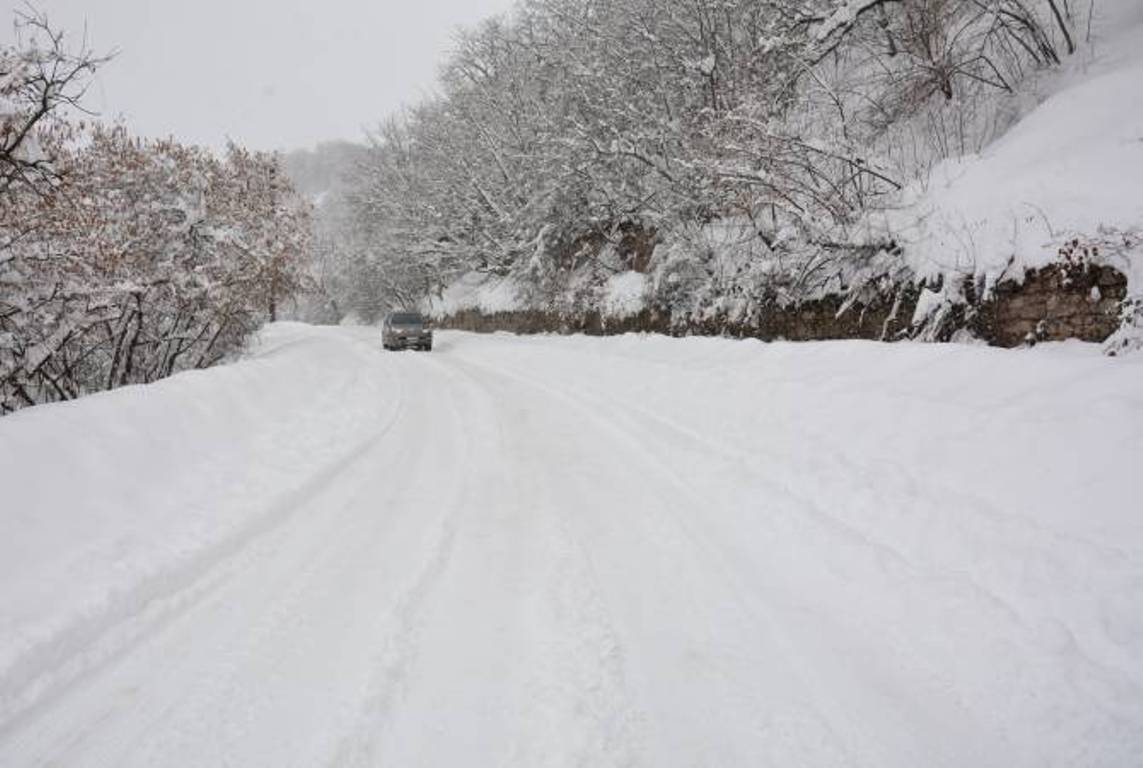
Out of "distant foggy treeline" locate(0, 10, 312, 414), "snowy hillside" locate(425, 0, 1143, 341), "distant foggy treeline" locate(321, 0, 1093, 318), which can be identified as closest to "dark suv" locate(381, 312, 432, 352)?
"distant foggy treeline" locate(321, 0, 1093, 318)

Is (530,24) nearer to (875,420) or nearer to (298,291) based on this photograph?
(298,291)

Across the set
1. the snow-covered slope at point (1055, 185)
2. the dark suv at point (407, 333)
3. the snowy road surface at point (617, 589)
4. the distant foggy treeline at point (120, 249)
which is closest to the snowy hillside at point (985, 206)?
the snow-covered slope at point (1055, 185)

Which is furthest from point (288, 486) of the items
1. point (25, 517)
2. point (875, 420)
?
point (875, 420)

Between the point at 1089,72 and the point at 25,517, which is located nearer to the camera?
the point at 25,517

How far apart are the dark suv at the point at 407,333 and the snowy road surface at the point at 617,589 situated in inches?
764

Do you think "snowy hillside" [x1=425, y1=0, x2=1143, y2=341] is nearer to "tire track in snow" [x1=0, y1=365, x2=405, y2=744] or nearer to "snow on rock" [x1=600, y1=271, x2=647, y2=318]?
"snow on rock" [x1=600, y1=271, x2=647, y2=318]

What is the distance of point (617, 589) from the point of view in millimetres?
3986

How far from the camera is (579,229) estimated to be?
1009 inches

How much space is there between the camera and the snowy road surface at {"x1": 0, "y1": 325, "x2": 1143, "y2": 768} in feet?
9.02

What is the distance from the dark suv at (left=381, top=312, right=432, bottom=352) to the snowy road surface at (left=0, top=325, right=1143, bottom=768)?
1941cm

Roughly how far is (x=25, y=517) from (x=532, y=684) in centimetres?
436

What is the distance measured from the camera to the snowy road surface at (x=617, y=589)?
2.75 metres

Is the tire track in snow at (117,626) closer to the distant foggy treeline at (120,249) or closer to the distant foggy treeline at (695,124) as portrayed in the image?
the distant foggy treeline at (120,249)

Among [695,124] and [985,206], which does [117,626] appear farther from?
[695,124]
